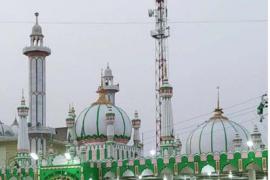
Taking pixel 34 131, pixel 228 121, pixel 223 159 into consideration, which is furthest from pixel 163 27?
pixel 223 159

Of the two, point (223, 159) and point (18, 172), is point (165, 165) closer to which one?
point (223, 159)

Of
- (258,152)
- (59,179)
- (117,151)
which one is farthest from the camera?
(117,151)

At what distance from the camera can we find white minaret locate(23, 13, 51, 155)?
127ft

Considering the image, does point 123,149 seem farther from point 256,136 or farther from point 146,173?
point 256,136

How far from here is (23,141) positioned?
33.3m

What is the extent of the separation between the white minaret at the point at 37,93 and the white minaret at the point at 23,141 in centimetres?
468

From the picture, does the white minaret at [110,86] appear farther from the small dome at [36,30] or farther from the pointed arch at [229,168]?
the pointed arch at [229,168]

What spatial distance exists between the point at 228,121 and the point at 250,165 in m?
6.77

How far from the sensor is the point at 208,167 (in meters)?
27.6

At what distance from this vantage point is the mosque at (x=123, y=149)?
1083 inches

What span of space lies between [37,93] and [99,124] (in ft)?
25.0

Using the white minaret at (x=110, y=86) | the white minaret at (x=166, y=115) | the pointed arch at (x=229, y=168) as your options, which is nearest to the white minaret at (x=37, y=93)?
the white minaret at (x=110, y=86)

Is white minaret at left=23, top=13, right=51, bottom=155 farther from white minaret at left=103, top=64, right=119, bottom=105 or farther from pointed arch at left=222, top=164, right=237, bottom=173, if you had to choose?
pointed arch at left=222, top=164, right=237, bottom=173

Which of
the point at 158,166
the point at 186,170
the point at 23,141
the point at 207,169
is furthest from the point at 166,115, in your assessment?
the point at 23,141
